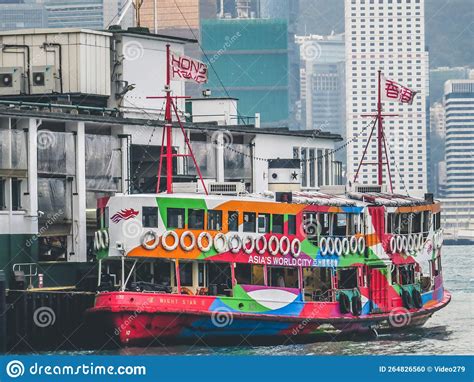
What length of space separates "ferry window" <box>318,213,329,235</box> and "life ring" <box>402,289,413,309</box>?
5023mm

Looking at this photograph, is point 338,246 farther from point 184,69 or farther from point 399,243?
point 184,69

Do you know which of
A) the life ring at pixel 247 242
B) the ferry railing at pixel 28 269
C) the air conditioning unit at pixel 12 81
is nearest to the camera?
the life ring at pixel 247 242

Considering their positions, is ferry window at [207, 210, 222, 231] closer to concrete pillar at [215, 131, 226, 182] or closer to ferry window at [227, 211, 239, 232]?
ferry window at [227, 211, 239, 232]

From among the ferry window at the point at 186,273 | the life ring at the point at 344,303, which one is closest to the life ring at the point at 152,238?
the ferry window at the point at 186,273

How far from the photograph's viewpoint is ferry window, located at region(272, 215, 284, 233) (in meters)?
55.5

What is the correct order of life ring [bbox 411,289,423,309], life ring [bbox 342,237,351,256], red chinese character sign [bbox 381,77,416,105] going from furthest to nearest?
red chinese character sign [bbox 381,77,416,105]
life ring [bbox 411,289,423,309]
life ring [bbox 342,237,351,256]

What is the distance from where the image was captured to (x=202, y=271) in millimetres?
54406

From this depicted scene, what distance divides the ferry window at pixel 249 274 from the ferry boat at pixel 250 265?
0.03 m

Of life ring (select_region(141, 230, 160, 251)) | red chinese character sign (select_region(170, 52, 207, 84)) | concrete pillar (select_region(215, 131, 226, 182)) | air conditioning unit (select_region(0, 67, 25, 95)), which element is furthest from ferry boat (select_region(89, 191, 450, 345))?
air conditioning unit (select_region(0, 67, 25, 95))

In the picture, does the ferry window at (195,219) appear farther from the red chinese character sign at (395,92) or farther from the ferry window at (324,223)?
the red chinese character sign at (395,92)

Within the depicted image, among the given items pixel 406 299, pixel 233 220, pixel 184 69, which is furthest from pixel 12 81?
pixel 406 299

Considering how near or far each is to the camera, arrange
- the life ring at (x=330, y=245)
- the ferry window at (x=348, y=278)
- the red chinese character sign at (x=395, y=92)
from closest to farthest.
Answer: the life ring at (x=330, y=245)
the ferry window at (x=348, y=278)
the red chinese character sign at (x=395, y=92)

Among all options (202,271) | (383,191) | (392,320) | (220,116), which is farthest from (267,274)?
(220,116)

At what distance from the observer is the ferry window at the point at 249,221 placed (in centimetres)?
5472
